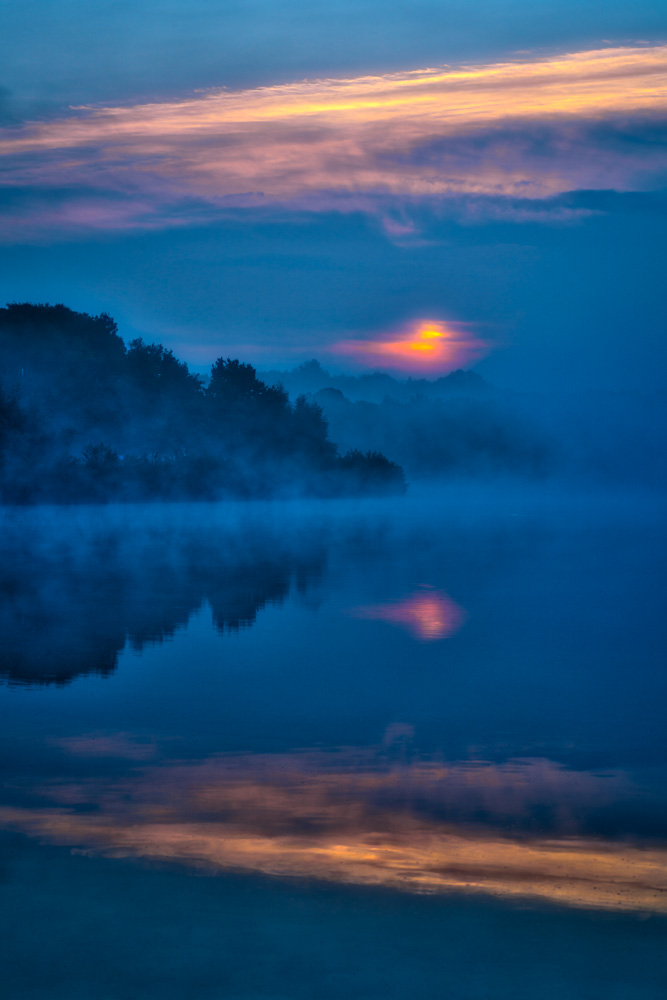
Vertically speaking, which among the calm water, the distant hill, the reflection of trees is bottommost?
the calm water

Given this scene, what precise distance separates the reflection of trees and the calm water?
123 mm

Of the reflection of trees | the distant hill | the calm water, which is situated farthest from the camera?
the distant hill

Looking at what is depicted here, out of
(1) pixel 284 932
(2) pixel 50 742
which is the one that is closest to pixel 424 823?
(1) pixel 284 932

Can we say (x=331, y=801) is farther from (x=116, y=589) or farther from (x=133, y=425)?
(x=133, y=425)

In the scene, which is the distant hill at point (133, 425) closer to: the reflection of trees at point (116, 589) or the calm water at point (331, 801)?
the reflection of trees at point (116, 589)

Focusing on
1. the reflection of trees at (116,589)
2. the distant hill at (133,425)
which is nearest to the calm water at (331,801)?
the reflection of trees at (116,589)

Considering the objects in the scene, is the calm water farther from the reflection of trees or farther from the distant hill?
the distant hill

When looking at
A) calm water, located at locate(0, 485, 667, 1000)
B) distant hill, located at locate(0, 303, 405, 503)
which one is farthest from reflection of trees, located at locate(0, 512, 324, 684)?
distant hill, located at locate(0, 303, 405, 503)

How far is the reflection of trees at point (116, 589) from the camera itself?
518 inches

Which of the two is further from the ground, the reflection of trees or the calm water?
the reflection of trees

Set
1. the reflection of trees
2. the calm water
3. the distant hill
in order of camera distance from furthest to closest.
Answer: the distant hill
the reflection of trees
the calm water

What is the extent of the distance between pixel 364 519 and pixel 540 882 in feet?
156

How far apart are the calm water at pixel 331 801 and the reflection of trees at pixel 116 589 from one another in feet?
0.40

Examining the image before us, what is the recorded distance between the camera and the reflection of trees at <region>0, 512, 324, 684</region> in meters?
13.2
